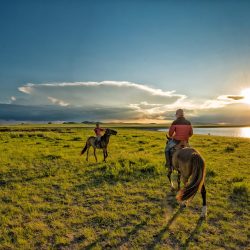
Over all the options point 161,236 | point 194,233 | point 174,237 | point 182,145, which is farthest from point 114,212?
point 182,145

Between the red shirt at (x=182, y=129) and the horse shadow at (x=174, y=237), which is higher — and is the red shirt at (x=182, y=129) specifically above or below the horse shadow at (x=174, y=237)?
above

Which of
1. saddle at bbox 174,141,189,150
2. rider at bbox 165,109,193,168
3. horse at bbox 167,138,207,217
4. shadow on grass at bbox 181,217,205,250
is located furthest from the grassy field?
rider at bbox 165,109,193,168

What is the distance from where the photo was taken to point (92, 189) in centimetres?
1121

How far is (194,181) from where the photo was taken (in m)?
7.78

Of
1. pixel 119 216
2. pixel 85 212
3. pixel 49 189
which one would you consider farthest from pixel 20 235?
pixel 49 189

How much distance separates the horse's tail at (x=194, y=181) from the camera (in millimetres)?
7594

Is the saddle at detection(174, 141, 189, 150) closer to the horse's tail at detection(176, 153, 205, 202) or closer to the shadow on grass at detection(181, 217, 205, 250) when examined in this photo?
the horse's tail at detection(176, 153, 205, 202)

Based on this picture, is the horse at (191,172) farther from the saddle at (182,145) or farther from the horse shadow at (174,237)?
the saddle at (182,145)

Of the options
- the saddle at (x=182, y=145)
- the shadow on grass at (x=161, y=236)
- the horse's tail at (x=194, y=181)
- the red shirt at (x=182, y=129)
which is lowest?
the shadow on grass at (x=161, y=236)

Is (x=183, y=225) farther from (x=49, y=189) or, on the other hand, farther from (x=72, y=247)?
(x=49, y=189)

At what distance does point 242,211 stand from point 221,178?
4.56m

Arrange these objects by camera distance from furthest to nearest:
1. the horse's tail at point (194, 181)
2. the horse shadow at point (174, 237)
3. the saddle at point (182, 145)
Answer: the saddle at point (182, 145) < the horse's tail at point (194, 181) < the horse shadow at point (174, 237)

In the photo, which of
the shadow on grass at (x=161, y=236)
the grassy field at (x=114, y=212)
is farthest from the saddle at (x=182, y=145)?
the shadow on grass at (x=161, y=236)

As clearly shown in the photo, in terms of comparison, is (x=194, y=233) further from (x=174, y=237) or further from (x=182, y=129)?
(x=182, y=129)
